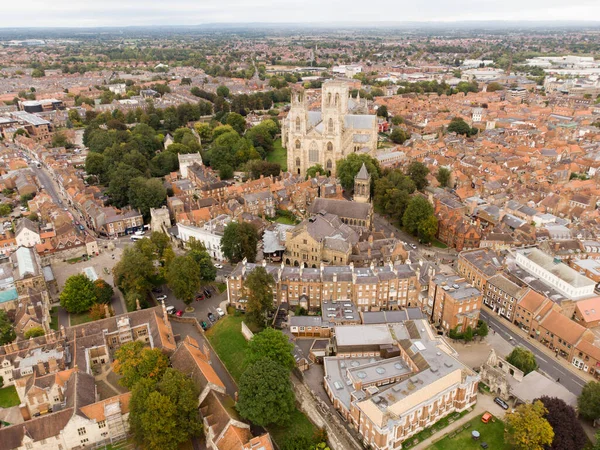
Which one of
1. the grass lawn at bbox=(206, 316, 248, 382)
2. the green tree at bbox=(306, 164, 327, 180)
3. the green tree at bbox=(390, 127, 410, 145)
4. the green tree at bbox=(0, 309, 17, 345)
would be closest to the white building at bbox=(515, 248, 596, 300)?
the grass lawn at bbox=(206, 316, 248, 382)

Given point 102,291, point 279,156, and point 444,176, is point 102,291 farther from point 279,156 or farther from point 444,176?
point 279,156

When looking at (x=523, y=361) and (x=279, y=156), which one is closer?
(x=523, y=361)

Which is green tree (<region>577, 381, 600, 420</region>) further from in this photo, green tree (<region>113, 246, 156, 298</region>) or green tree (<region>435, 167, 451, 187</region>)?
green tree (<region>435, 167, 451, 187</region>)

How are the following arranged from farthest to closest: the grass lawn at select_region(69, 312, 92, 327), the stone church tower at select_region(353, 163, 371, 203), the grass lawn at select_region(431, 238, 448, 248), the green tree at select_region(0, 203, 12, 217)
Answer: the green tree at select_region(0, 203, 12, 217)
the stone church tower at select_region(353, 163, 371, 203)
the grass lawn at select_region(431, 238, 448, 248)
the grass lawn at select_region(69, 312, 92, 327)

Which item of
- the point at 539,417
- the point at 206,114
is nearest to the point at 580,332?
the point at 539,417

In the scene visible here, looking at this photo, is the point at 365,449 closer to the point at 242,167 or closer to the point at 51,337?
the point at 51,337

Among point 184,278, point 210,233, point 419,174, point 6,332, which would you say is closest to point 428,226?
point 419,174
